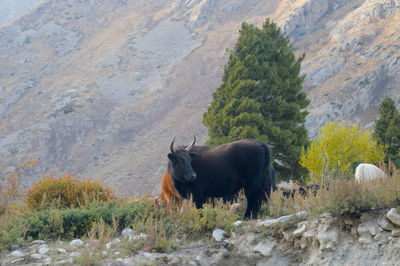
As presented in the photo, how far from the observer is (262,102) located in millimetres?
23562

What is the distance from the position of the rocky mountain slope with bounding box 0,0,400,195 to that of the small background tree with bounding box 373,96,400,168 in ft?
126

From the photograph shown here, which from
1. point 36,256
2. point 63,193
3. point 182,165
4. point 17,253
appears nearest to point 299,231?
point 182,165

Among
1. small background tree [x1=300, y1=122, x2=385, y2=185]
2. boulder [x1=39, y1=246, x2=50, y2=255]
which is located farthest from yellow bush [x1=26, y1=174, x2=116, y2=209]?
small background tree [x1=300, y1=122, x2=385, y2=185]

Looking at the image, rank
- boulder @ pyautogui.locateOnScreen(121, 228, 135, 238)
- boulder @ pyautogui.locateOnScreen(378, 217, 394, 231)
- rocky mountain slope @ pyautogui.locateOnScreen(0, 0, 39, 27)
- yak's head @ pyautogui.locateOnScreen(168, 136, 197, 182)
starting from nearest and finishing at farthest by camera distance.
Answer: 1. boulder @ pyautogui.locateOnScreen(378, 217, 394, 231)
2. boulder @ pyautogui.locateOnScreen(121, 228, 135, 238)
3. yak's head @ pyautogui.locateOnScreen(168, 136, 197, 182)
4. rocky mountain slope @ pyautogui.locateOnScreen(0, 0, 39, 27)

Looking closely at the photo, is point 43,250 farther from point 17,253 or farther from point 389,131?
point 389,131

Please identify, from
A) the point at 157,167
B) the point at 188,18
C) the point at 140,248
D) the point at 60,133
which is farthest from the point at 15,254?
the point at 188,18

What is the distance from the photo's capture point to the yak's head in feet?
32.6

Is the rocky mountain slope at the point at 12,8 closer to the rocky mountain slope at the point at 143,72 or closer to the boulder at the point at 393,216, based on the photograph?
the rocky mountain slope at the point at 143,72

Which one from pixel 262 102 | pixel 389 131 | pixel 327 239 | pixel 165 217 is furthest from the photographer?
pixel 262 102

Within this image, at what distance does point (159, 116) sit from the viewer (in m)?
82.5

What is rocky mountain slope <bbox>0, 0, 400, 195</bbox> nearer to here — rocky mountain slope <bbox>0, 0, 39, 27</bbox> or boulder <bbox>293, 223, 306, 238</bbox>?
rocky mountain slope <bbox>0, 0, 39, 27</bbox>

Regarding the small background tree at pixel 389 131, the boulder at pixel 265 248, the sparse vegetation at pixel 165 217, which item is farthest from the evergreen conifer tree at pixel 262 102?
the boulder at pixel 265 248

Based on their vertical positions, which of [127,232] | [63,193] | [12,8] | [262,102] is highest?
[12,8]

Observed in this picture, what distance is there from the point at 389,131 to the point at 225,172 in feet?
52.5
